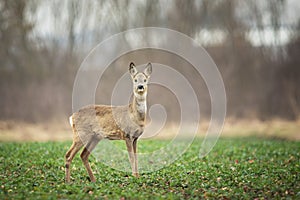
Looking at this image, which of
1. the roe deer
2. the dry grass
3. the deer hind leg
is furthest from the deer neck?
the dry grass

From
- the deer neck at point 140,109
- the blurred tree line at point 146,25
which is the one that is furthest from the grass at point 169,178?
the blurred tree line at point 146,25

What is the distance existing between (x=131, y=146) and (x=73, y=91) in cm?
1869

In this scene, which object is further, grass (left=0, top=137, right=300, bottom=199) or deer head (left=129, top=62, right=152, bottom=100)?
deer head (left=129, top=62, right=152, bottom=100)

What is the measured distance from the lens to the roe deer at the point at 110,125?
9969 millimetres

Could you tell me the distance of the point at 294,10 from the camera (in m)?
26.8

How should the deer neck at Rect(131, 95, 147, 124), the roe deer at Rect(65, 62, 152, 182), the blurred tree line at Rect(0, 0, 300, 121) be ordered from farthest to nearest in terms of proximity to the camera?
the blurred tree line at Rect(0, 0, 300, 121), the deer neck at Rect(131, 95, 147, 124), the roe deer at Rect(65, 62, 152, 182)

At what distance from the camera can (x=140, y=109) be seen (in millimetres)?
10508

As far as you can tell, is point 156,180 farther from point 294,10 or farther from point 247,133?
point 294,10

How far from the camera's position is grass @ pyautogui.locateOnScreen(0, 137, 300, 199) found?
27.1 ft

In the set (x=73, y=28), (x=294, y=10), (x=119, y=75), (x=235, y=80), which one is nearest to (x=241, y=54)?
(x=235, y=80)

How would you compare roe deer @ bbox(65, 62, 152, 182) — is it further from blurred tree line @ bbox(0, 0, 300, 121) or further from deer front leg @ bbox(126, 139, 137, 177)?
blurred tree line @ bbox(0, 0, 300, 121)

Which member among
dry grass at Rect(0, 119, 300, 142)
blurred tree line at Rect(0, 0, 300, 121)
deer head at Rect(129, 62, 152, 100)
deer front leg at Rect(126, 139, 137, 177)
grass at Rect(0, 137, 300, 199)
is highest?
blurred tree line at Rect(0, 0, 300, 121)

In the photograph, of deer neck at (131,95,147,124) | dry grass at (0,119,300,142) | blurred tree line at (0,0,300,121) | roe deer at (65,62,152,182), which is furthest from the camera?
blurred tree line at (0,0,300,121)

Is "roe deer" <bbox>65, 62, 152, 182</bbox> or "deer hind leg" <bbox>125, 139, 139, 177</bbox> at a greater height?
"roe deer" <bbox>65, 62, 152, 182</bbox>
